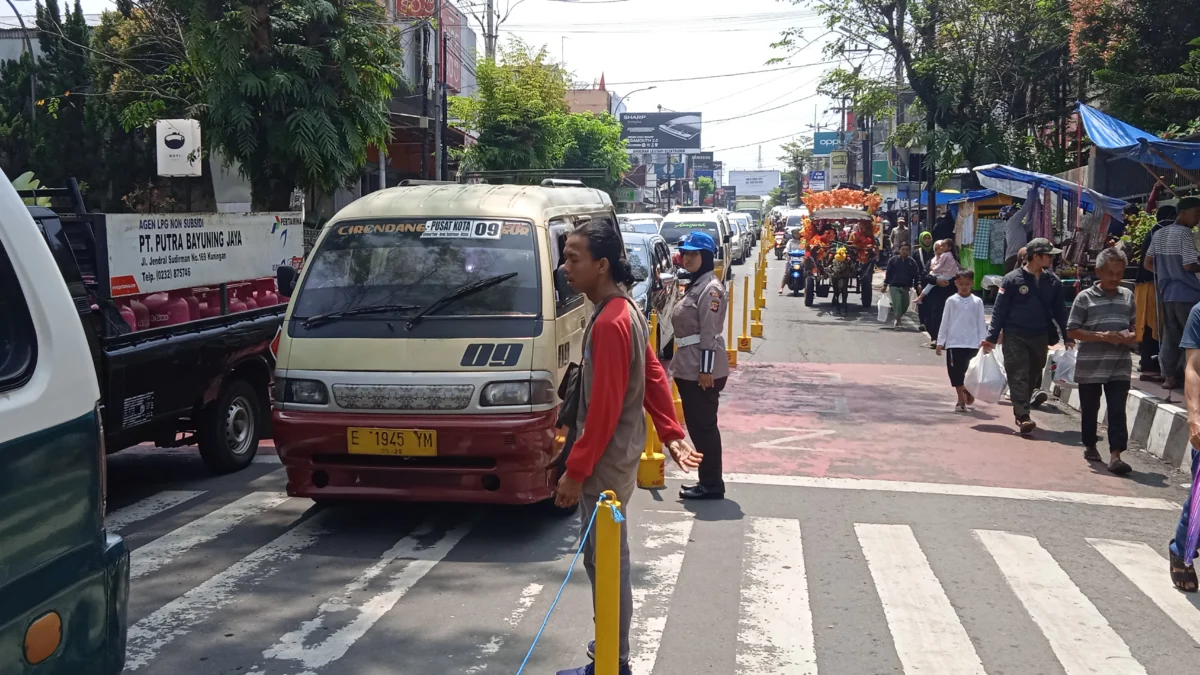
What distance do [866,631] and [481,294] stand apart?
307 centimetres

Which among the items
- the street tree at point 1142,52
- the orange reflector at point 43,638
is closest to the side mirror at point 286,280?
the orange reflector at point 43,638

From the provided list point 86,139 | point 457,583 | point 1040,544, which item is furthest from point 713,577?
point 86,139

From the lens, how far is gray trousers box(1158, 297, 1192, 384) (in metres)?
10.2

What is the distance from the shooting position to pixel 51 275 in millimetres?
2789

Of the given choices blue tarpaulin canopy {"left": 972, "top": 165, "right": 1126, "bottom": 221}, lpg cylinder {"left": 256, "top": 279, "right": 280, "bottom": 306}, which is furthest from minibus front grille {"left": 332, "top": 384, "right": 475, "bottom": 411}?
blue tarpaulin canopy {"left": 972, "top": 165, "right": 1126, "bottom": 221}

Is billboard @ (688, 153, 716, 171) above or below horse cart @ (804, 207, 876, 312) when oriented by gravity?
above

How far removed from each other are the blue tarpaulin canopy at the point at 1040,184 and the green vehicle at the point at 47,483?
13727 mm

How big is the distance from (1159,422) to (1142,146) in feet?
9.52

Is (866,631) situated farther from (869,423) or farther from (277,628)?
(869,423)

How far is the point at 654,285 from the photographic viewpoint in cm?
1377

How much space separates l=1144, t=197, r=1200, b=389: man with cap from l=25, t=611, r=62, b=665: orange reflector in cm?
989

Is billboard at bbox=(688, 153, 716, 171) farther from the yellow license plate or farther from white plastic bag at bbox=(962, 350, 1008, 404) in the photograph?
the yellow license plate

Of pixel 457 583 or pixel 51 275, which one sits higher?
pixel 51 275

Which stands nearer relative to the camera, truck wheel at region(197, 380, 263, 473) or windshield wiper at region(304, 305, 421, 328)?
windshield wiper at region(304, 305, 421, 328)
